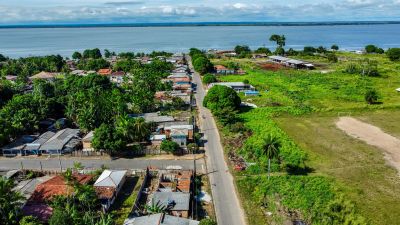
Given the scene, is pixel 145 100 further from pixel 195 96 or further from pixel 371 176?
pixel 371 176

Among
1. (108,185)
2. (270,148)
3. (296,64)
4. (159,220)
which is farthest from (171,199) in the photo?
(296,64)

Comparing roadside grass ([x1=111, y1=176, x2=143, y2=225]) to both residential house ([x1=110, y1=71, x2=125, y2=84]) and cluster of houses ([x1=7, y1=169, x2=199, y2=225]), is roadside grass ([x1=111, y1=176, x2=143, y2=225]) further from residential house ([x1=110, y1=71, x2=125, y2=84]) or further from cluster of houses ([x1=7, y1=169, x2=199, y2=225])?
residential house ([x1=110, y1=71, x2=125, y2=84])

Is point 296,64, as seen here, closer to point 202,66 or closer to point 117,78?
point 202,66

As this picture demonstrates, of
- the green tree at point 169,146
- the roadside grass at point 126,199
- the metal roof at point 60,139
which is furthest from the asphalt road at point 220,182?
the metal roof at point 60,139

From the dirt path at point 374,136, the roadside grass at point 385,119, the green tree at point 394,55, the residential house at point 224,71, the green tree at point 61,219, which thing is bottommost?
the dirt path at point 374,136

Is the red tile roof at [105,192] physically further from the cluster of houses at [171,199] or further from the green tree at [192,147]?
the green tree at [192,147]

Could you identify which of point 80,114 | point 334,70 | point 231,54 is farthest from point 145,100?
point 231,54
